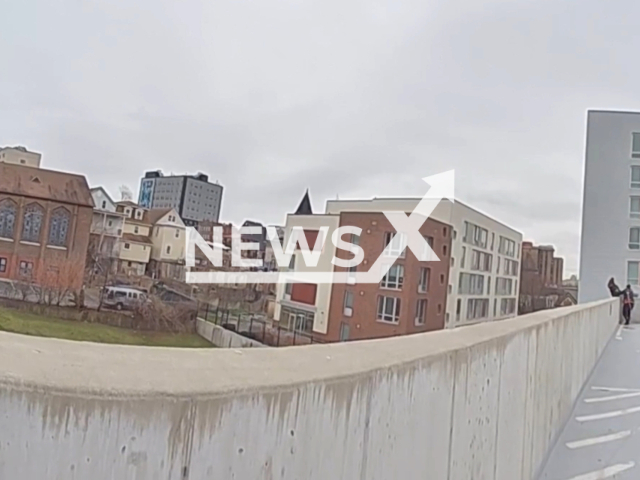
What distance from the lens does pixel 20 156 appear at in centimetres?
1055

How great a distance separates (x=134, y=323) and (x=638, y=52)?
10.3 m

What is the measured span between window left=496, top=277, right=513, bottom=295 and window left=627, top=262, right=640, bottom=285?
485 centimetres

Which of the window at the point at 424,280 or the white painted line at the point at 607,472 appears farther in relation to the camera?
the window at the point at 424,280

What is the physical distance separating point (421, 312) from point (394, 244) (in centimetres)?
271

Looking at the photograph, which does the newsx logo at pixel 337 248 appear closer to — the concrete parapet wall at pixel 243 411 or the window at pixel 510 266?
the window at pixel 510 266

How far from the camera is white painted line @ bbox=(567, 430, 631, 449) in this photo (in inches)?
89.8

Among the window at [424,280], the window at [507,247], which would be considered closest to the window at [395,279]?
the window at [424,280]

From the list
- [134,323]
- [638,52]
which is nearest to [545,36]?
[638,52]

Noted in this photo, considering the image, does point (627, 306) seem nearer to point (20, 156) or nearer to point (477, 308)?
point (477, 308)

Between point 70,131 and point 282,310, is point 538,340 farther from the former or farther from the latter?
point 70,131

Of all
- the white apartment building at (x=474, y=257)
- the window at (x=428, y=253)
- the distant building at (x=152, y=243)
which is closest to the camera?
the distant building at (x=152, y=243)

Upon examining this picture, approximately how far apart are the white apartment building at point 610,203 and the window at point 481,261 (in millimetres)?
3757

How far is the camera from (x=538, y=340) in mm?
1897

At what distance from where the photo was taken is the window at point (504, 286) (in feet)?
51.0
